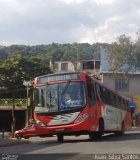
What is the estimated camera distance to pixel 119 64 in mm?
52156

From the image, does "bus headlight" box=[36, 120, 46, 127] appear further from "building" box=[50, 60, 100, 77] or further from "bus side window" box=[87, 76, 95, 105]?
"building" box=[50, 60, 100, 77]

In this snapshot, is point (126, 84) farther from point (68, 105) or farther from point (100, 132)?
point (68, 105)

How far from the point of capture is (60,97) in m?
21.5

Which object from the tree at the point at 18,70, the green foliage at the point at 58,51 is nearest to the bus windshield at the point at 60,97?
the tree at the point at 18,70

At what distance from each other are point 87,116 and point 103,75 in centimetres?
4230

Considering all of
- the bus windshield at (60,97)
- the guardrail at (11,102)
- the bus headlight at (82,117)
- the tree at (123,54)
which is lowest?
the guardrail at (11,102)

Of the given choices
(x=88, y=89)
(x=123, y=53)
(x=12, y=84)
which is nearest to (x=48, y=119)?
(x=88, y=89)

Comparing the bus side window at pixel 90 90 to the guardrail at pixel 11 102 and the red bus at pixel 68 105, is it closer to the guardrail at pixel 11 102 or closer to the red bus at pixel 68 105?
the red bus at pixel 68 105

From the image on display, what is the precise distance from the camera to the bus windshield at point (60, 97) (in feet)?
69.8

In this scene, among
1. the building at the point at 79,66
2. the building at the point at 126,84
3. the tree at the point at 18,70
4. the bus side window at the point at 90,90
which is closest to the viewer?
the bus side window at the point at 90,90

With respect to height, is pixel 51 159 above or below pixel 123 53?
below

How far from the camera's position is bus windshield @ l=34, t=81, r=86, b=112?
837 inches

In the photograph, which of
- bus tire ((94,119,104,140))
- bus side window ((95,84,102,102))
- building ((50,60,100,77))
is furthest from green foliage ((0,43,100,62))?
bus tire ((94,119,104,140))

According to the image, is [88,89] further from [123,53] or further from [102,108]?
[123,53]
